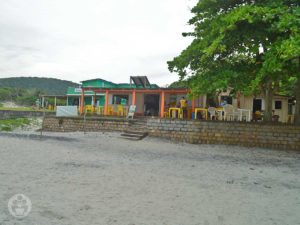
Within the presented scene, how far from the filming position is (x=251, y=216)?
3.90m

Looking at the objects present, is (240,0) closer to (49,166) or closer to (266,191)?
(266,191)

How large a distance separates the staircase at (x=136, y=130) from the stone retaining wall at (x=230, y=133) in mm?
496

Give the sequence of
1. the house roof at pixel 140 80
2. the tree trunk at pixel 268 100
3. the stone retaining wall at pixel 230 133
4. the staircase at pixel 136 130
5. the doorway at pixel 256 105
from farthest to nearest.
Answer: the doorway at pixel 256 105
the house roof at pixel 140 80
the staircase at pixel 136 130
the tree trunk at pixel 268 100
the stone retaining wall at pixel 230 133

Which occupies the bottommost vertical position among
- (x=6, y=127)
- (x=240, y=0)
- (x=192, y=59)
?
(x=6, y=127)

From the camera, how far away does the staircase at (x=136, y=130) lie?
14.2 meters

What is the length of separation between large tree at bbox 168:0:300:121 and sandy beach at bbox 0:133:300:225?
132 inches

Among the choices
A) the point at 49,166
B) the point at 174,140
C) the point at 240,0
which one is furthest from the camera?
the point at 174,140

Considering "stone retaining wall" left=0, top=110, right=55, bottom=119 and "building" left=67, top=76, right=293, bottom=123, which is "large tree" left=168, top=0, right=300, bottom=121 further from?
"stone retaining wall" left=0, top=110, right=55, bottom=119

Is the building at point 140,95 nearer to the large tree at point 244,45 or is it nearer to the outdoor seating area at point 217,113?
the outdoor seating area at point 217,113

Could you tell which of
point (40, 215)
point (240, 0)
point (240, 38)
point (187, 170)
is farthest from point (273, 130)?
point (40, 215)

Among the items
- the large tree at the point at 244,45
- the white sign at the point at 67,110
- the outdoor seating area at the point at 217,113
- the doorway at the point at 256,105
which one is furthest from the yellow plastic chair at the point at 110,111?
the doorway at the point at 256,105

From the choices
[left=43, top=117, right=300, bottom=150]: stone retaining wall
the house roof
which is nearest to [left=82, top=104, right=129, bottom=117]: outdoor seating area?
the house roof

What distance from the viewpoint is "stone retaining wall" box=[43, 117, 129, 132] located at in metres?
16.3

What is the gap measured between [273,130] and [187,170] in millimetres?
6949
